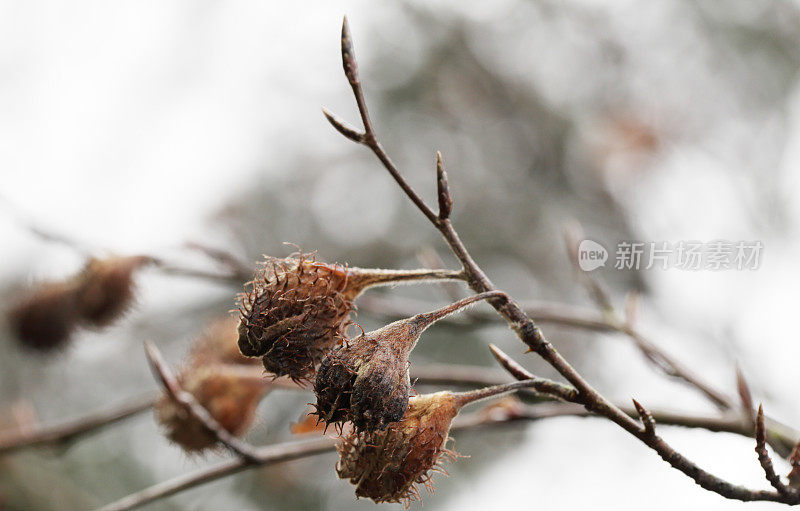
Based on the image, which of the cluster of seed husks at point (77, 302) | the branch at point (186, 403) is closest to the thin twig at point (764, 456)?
the branch at point (186, 403)

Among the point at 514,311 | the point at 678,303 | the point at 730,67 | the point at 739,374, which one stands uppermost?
the point at 514,311

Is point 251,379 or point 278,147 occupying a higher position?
point 251,379

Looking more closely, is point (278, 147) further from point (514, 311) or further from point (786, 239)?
point (514, 311)

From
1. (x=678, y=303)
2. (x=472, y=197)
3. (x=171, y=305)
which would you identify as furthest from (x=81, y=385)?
Answer: (x=678, y=303)

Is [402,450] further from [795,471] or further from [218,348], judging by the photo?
[218,348]

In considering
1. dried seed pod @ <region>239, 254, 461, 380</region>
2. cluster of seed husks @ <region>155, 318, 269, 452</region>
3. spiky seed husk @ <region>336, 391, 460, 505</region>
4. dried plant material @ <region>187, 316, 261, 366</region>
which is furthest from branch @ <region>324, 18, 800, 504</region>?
dried plant material @ <region>187, 316, 261, 366</region>

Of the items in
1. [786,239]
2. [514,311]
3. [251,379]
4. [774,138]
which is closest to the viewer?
[514,311]

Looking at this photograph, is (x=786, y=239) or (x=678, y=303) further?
(x=786, y=239)

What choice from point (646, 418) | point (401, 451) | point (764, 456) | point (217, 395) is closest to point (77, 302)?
point (217, 395)
